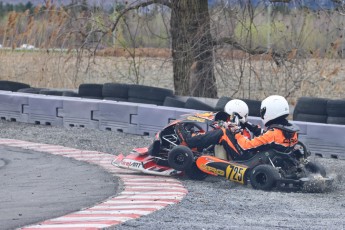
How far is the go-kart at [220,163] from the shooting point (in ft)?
34.6

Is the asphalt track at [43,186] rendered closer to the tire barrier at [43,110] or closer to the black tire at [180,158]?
the black tire at [180,158]

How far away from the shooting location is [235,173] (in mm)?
10805

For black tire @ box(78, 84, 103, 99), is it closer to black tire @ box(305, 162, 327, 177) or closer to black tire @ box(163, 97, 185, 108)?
black tire @ box(163, 97, 185, 108)

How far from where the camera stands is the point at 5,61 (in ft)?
71.9

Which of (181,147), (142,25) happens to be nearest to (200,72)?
(142,25)

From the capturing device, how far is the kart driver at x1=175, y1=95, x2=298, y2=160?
1071cm

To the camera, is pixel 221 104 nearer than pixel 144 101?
Yes

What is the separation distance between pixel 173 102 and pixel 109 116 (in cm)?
112

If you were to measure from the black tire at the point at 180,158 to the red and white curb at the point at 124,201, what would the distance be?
19 cm

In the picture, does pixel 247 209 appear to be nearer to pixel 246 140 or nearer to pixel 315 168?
pixel 246 140

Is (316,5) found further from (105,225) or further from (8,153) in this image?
(105,225)

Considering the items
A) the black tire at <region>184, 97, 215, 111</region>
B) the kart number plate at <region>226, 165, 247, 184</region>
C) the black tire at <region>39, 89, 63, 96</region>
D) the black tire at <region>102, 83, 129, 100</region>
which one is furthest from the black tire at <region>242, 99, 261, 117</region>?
the black tire at <region>39, 89, 63, 96</region>

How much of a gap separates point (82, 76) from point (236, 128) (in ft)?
34.0

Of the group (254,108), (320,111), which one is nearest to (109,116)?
(254,108)
